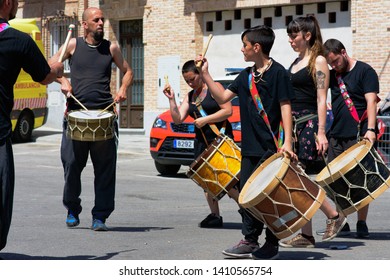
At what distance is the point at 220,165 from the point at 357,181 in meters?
1.42

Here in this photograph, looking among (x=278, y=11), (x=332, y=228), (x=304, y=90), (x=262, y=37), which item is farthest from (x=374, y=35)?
(x=262, y=37)

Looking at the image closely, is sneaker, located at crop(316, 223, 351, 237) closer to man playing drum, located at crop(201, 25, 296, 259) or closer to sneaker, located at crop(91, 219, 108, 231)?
man playing drum, located at crop(201, 25, 296, 259)

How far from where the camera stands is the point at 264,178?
24.3 ft

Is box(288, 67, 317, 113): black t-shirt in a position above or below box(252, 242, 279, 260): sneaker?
above

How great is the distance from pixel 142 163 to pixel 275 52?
6.73 m

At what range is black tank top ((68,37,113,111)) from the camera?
9.88 m

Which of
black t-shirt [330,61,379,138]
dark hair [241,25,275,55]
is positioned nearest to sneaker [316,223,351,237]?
black t-shirt [330,61,379,138]

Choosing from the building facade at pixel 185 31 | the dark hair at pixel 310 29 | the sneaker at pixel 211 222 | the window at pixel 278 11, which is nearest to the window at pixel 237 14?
the building facade at pixel 185 31

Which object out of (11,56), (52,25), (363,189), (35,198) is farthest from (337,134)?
(52,25)

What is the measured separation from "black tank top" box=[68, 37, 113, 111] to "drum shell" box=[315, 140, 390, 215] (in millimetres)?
2379

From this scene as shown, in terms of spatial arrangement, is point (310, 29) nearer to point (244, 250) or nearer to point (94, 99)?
point (244, 250)

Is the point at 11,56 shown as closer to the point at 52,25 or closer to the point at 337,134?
the point at 337,134

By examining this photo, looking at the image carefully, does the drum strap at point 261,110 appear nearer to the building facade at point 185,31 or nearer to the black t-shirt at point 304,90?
the black t-shirt at point 304,90

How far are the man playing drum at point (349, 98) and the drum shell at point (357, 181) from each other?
776 mm
